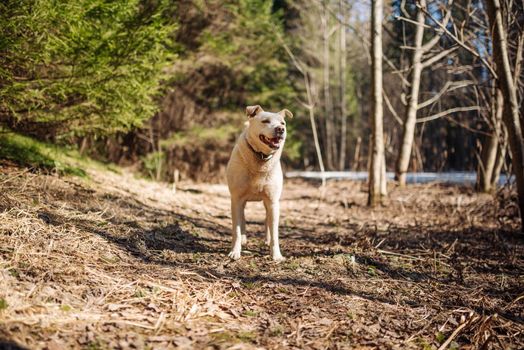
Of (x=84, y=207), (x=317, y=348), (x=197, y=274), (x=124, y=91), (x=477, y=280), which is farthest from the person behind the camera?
(x=124, y=91)

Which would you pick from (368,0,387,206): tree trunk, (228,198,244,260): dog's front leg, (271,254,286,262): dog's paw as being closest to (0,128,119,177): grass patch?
(228,198,244,260): dog's front leg

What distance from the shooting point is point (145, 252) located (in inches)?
159

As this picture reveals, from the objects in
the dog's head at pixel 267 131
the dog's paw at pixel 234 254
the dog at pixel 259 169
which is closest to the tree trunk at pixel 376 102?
the dog at pixel 259 169

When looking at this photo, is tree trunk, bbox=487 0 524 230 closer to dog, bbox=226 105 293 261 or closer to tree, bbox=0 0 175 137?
dog, bbox=226 105 293 261

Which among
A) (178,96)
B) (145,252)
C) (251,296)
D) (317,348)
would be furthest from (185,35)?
(317,348)

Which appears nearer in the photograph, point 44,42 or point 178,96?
point 44,42

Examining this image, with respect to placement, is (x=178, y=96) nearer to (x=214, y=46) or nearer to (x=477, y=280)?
(x=214, y=46)

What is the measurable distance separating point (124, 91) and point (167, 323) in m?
4.98

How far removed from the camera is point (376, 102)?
8461mm

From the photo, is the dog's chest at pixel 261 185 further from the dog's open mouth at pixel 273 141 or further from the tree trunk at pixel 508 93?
the tree trunk at pixel 508 93

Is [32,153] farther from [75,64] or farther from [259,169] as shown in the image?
[259,169]

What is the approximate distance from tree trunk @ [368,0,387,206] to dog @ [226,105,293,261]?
15.2 feet

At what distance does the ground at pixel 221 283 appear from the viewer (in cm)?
245

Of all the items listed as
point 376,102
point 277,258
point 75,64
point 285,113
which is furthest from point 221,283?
point 376,102
